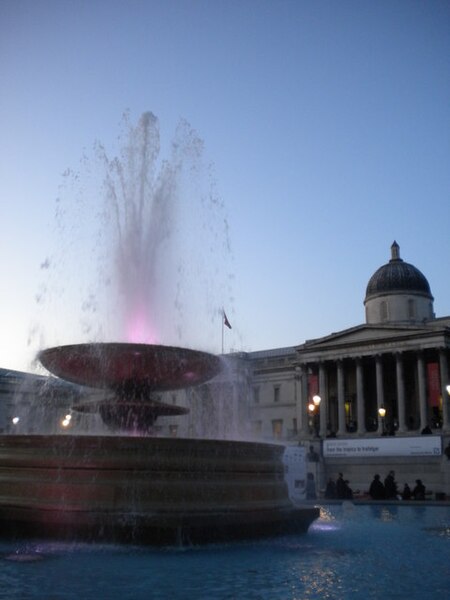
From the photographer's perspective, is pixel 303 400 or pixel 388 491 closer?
pixel 388 491

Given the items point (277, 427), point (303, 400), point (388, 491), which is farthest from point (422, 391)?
point (388, 491)

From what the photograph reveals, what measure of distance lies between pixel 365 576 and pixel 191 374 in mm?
5579

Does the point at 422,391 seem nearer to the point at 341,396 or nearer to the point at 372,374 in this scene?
the point at 341,396

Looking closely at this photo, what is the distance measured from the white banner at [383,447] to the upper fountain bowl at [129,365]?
31.2 metres

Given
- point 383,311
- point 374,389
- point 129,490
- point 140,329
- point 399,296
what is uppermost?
point 399,296

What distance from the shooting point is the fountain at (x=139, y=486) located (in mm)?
8766

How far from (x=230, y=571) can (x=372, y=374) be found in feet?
186

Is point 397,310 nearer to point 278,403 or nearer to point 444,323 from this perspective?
point 444,323

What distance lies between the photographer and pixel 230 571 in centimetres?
709

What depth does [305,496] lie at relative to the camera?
28594 millimetres

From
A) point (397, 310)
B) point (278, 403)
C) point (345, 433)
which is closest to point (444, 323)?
point (397, 310)

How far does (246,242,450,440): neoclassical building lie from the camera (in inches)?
2159

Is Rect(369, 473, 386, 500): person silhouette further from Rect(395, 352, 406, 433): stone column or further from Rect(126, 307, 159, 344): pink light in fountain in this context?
Rect(395, 352, 406, 433): stone column

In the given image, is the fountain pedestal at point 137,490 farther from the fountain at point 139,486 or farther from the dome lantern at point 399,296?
the dome lantern at point 399,296
